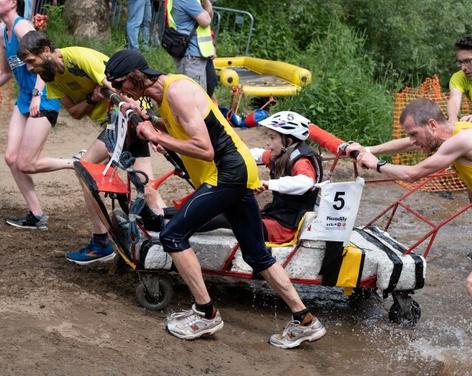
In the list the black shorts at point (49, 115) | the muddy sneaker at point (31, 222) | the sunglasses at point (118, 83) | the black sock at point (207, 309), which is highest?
the sunglasses at point (118, 83)

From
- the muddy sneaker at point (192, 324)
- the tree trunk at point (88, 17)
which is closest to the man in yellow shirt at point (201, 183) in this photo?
the muddy sneaker at point (192, 324)

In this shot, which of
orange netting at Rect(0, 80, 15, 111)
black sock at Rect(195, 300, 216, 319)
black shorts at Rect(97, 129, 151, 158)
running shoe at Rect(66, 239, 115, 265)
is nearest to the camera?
black sock at Rect(195, 300, 216, 319)

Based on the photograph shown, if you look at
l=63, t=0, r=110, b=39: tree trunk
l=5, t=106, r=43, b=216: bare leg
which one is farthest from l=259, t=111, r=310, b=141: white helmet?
l=63, t=0, r=110, b=39: tree trunk

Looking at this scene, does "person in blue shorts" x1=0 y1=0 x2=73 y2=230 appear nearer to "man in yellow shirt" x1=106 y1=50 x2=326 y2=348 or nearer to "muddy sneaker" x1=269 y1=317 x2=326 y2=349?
"man in yellow shirt" x1=106 y1=50 x2=326 y2=348

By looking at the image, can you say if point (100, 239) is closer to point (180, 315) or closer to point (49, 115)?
point (49, 115)

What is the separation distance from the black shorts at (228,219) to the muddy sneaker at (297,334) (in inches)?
17.7

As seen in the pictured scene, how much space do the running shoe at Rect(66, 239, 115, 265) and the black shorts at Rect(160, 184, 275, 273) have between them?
4.70 feet

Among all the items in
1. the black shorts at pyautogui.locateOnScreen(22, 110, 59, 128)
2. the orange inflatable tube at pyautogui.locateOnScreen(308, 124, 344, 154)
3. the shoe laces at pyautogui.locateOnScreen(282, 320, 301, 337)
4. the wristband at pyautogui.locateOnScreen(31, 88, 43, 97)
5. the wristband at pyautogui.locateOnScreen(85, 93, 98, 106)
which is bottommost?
the shoe laces at pyautogui.locateOnScreen(282, 320, 301, 337)

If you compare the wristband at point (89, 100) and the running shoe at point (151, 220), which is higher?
the wristband at point (89, 100)

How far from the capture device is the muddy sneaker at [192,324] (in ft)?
19.4

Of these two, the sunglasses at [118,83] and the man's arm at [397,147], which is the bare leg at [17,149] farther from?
the man's arm at [397,147]

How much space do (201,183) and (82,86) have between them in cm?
166

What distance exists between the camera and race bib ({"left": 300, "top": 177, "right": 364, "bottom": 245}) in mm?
6148

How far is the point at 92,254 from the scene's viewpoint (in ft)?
23.3
